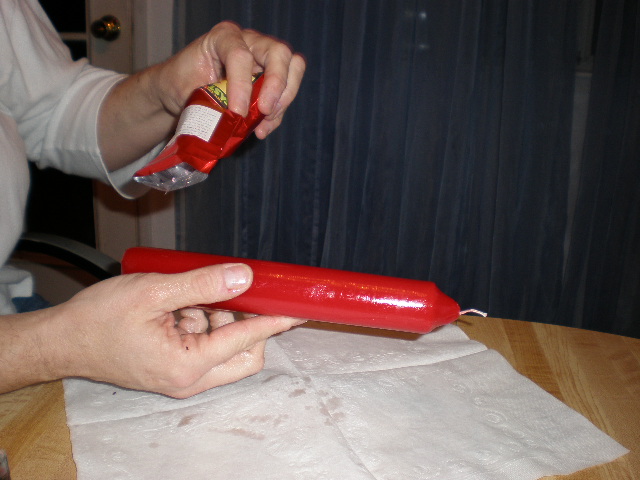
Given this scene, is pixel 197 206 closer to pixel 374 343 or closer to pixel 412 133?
pixel 412 133

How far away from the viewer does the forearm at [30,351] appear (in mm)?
586

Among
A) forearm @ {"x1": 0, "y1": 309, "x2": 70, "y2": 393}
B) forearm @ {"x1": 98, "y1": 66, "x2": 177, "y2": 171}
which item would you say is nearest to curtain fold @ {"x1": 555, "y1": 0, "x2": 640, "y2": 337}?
forearm @ {"x1": 98, "y1": 66, "x2": 177, "y2": 171}

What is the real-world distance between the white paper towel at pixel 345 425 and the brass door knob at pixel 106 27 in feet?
4.97

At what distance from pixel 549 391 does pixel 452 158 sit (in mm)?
1192

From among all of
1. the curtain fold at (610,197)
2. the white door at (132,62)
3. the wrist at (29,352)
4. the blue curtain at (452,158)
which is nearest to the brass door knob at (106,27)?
the white door at (132,62)

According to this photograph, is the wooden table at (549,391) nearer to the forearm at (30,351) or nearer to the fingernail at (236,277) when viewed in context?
the forearm at (30,351)

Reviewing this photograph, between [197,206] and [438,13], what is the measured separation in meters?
1.10

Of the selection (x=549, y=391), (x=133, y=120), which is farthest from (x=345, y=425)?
(x=133, y=120)

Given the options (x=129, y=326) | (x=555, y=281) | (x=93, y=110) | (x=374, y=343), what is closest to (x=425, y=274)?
(x=555, y=281)

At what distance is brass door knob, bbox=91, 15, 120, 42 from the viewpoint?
5.84 ft

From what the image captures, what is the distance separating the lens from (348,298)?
0.54m

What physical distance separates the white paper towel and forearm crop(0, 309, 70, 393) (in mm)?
63

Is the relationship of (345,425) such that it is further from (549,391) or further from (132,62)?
(132,62)

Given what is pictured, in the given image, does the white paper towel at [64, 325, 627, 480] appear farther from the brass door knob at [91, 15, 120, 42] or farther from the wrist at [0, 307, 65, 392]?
the brass door knob at [91, 15, 120, 42]
